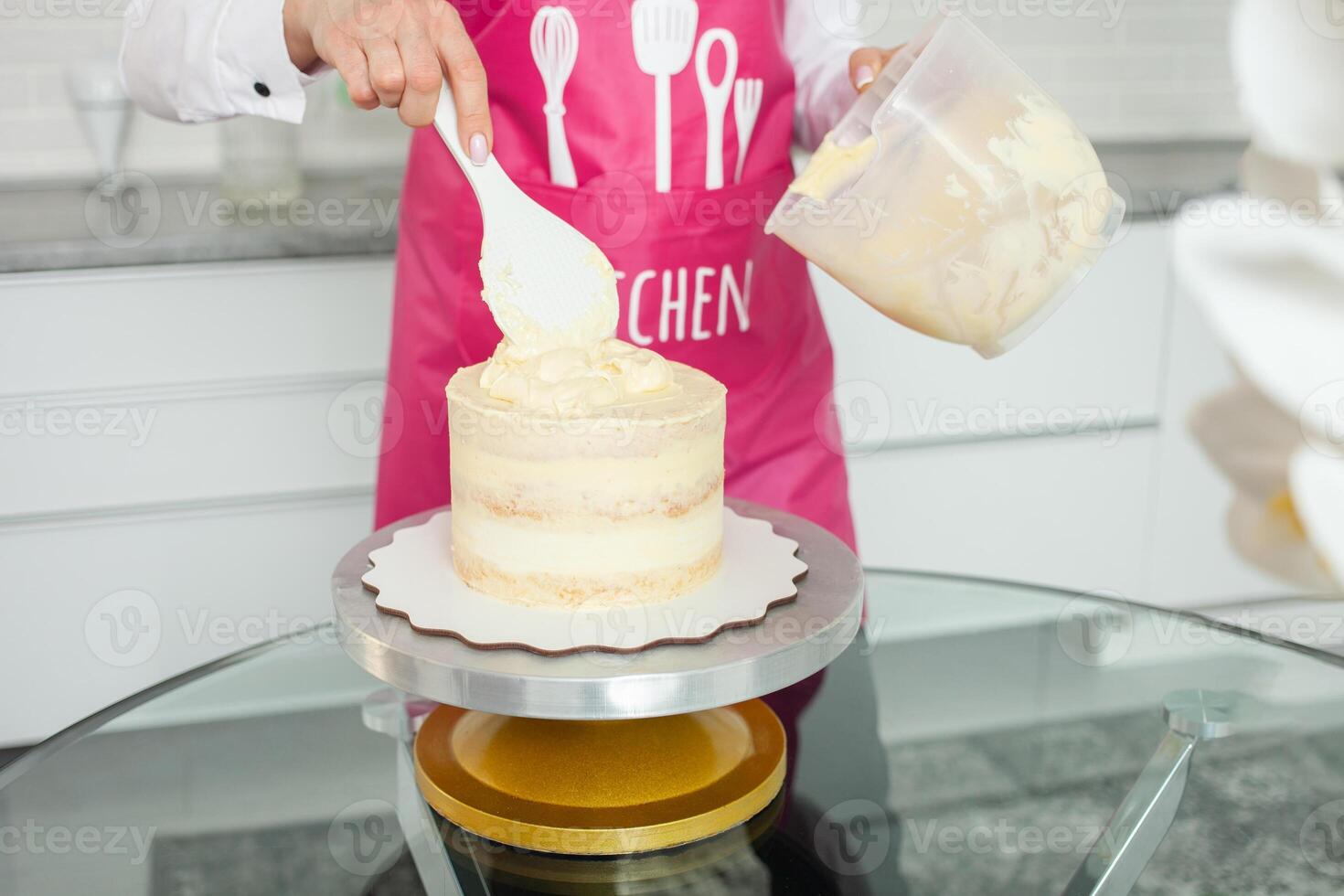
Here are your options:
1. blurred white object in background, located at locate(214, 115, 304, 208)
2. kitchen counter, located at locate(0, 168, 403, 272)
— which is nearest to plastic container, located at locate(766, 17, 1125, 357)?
kitchen counter, located at locate(0, 168, 403, 272)

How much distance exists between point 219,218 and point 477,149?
1.08 meters

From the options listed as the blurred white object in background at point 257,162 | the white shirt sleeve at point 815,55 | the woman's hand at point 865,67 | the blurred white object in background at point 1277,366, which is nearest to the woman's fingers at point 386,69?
the woman's hand at point 865,67

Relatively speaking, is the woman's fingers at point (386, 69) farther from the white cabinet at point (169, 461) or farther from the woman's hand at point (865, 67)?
the white cabinet at point (169, 461)

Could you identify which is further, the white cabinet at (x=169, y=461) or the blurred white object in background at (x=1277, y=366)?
the white cabinet at (x=169, y=461)

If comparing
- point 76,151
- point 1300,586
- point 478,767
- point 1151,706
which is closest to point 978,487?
point 1151,706

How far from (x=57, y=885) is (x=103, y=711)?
259 mm

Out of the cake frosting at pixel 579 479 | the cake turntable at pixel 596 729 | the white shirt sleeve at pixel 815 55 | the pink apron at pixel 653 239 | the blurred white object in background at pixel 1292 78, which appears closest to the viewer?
the blurred white object in background at pixel 1292 78

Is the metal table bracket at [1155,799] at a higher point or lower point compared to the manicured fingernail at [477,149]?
lower

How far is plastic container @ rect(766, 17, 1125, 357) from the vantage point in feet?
2.81

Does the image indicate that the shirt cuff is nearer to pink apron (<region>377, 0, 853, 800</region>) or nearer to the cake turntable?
pink apron (<region>377, 0, 853, 800</region>)

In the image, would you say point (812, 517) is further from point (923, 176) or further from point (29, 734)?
point (29, 734)

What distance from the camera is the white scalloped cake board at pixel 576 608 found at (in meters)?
0.77

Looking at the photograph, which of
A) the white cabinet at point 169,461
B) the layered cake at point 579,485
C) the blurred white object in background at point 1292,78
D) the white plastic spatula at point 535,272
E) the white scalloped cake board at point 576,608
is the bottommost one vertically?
the white cabinet at point 169,461

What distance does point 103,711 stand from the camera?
99cm
